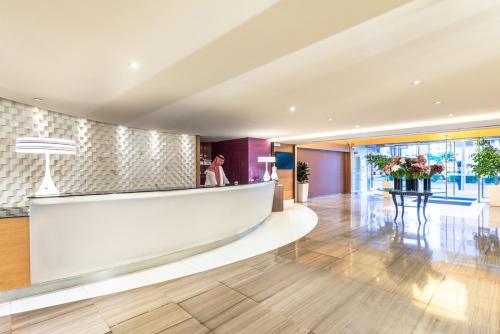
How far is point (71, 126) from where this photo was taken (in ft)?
17.0

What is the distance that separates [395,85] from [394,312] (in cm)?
299

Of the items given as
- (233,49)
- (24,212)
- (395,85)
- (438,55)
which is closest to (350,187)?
(395,85)

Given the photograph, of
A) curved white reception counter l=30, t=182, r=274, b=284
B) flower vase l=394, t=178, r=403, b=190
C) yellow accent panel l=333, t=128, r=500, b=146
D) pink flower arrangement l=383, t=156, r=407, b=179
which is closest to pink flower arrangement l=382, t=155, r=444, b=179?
pink flower arrangement l=383, t=156, r=407, b=179

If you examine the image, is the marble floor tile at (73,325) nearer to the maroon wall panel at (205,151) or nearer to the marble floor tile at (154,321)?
the marble floor tile at (154,321)

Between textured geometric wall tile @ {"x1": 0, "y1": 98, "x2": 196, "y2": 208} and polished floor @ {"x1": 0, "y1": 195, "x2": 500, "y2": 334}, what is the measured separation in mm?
3065

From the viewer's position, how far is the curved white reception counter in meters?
2.61

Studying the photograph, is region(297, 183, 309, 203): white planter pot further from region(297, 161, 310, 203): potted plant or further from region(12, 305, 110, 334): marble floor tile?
region(12, 305, 110, 334): marble floor tile

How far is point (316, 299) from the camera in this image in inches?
96.9

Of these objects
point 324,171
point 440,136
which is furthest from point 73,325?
point 440,136

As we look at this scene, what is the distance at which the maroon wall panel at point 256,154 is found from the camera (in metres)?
8.90

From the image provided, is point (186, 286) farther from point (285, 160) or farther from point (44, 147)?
point (285, 160)

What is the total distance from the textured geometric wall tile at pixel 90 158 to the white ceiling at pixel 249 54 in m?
0.51

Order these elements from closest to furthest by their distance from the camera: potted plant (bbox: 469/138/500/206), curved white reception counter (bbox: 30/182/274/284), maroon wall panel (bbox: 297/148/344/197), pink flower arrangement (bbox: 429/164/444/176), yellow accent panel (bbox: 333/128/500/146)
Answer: curved white reception counter (bbox: 30/182/274/284)
pink flower arrangement (bbox: 429/164/444/176)
potted plant (bbox: 469/138/500/206)
yellow accent panel (bbox: 333/128/500/146)
maroon wall panel (bbox: 297/148/344/197)

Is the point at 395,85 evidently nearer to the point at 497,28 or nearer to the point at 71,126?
the point at 497,28
